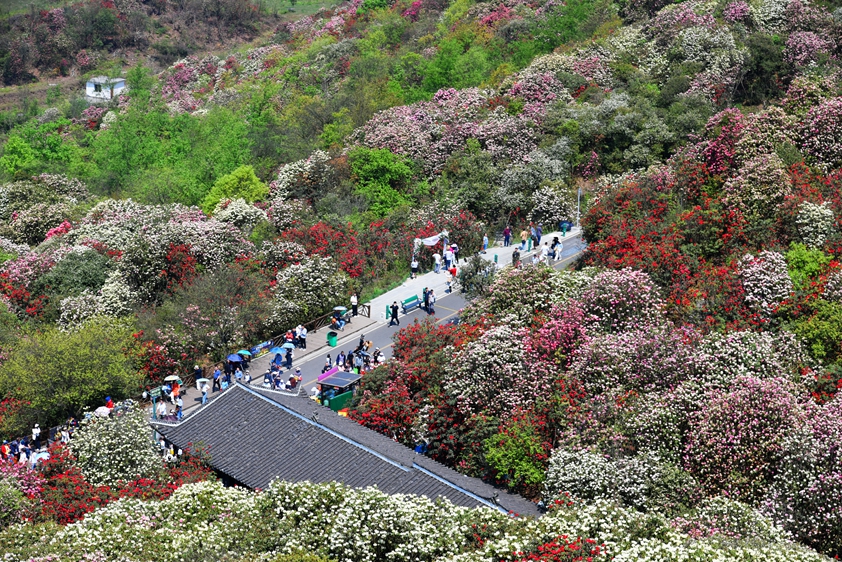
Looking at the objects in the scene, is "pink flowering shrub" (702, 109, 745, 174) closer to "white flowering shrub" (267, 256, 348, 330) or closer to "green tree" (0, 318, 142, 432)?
"white flowering shrub" (267, 256, 348, 330)

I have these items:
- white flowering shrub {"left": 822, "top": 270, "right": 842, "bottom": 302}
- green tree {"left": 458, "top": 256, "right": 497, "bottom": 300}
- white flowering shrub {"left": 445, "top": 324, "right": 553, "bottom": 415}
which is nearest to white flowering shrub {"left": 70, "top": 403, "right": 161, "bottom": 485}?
white flowering shrub {"left": 445, "top": 324, "right": 553, "bottom": 415}

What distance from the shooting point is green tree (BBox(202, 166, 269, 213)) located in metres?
59.8

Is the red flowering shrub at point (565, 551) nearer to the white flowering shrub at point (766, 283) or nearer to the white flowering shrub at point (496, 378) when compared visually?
the white flowering shrub at point (496, 378)

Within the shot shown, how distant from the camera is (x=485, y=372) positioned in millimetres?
33219

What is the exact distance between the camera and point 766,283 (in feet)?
113

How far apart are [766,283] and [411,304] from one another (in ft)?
52.0

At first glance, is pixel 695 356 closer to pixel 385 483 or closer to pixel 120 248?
pixel 385 483

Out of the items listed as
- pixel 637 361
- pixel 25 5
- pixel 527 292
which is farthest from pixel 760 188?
pixel 25 5

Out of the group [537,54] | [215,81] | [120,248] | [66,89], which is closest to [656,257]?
[120,248]

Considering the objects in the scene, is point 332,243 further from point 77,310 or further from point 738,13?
point 738,13

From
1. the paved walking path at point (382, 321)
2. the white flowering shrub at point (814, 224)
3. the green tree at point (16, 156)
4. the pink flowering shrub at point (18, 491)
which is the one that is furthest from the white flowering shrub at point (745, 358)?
the green tree at point (16, 156)

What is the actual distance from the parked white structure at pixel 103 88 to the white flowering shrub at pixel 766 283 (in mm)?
92581

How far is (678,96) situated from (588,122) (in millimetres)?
5677

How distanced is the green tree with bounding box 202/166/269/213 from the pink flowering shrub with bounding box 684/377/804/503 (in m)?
37.9
